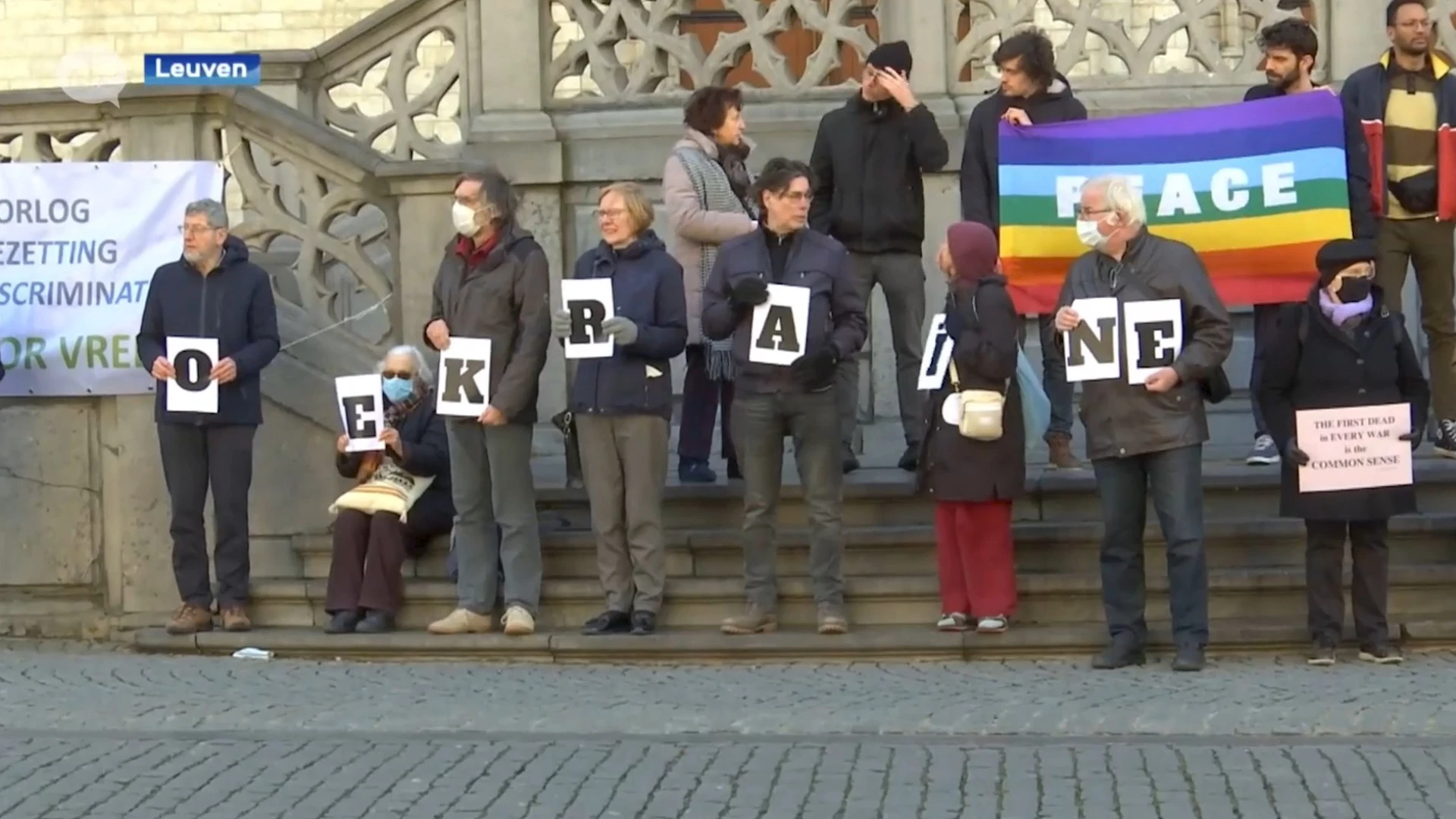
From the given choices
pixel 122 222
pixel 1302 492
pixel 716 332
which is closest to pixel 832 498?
pixel 716 332

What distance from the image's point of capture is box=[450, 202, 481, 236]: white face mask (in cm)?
1077

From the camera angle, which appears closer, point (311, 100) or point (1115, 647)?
point (1115, 647)

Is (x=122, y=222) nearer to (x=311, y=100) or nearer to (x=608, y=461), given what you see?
(x=311, y=100)

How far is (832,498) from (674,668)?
964mm

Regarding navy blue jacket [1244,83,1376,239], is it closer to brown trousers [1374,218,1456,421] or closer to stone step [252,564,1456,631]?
brown trousers [1374,218,1456,421]

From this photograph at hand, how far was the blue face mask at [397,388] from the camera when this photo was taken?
11.1 m

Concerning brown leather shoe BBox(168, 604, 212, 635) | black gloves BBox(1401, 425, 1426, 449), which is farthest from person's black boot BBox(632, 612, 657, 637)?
black gloves BBox(1401, 425, 1426, 449)

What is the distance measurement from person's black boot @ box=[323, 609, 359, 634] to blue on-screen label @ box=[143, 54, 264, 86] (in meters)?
2.46

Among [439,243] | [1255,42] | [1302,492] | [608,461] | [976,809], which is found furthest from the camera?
[1255,42]

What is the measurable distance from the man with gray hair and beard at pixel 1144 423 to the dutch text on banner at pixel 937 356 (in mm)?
545

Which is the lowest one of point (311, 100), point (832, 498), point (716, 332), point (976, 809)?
point (976, 809)

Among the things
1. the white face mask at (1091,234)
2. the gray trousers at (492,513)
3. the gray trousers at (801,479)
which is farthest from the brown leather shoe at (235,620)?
the white face mask at (1091,234)

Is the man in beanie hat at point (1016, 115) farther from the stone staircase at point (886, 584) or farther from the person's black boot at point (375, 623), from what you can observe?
the person's black boot at point (375, 623)

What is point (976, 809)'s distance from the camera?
7598 millimetres
